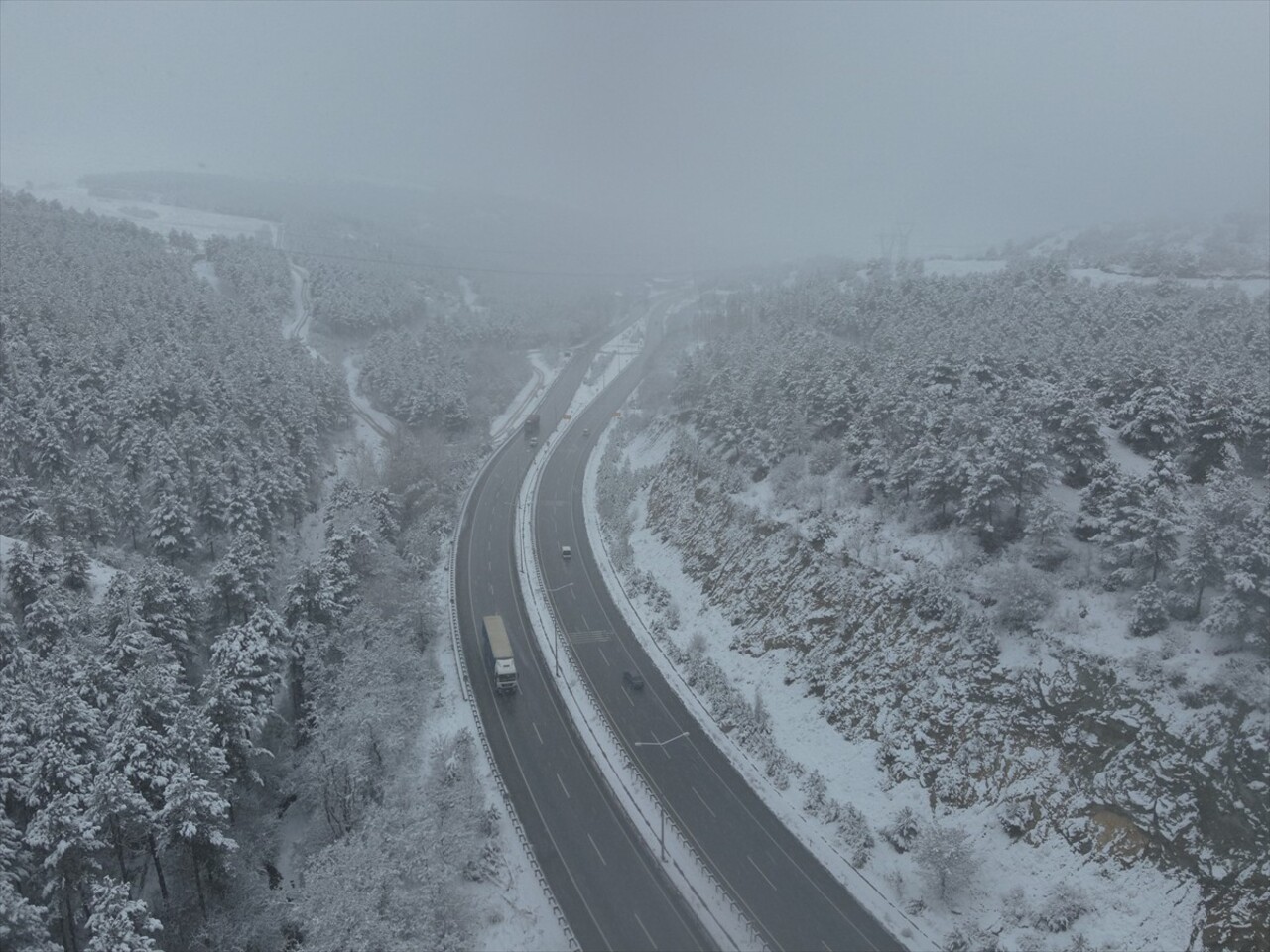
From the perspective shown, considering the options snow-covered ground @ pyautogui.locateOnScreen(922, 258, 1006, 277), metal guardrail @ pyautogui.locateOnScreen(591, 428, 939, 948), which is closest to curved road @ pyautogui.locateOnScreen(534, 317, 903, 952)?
metal guardrail @ pyautogui.locateOnScreen(591, 428, 939, 948)

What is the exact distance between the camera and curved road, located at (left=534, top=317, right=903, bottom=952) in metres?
36.2

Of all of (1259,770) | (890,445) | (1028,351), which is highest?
(1028,351)

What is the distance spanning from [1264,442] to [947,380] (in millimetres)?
22558

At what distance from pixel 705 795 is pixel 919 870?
12.9 m

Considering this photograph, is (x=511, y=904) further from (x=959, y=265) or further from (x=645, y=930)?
(x=959, y=265)

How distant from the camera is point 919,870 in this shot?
37406mm

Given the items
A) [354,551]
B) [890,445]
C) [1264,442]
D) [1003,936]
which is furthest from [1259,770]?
[354,551]

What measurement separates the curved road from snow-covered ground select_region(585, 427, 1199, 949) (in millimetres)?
1220

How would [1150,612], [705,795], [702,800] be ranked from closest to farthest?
[1150,612] < [702,800] < [705,795]

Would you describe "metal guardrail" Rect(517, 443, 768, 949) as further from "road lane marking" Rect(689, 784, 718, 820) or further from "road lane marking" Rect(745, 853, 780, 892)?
"road lane marking" Rect(689, 784, 718, 820)

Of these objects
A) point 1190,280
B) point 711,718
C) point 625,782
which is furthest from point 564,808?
point 1190,280

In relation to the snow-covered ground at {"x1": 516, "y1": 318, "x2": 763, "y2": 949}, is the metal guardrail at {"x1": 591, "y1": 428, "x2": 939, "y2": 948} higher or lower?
higher

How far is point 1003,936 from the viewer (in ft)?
110

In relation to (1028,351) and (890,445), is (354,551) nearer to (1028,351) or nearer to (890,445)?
(890,445)
